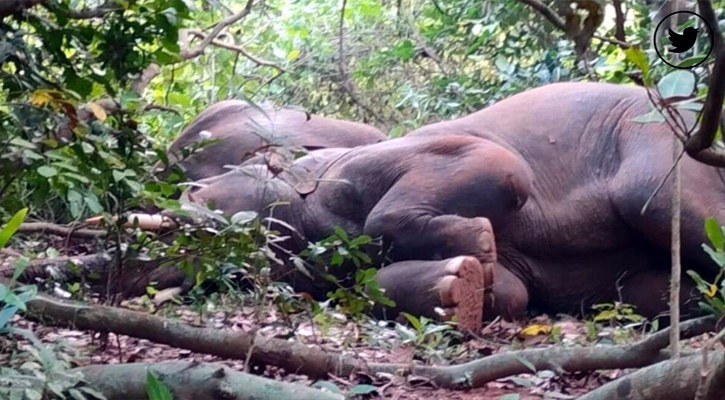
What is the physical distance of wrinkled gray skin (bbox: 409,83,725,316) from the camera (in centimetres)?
420

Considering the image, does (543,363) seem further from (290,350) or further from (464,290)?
(464,290)

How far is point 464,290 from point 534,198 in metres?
0.78

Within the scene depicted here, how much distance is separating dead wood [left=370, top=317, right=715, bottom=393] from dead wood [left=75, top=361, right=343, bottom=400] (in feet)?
1.78

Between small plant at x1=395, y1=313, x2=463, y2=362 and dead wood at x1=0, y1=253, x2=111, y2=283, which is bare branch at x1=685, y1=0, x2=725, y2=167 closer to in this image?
small plant at x1=395, y1=313, x2=463, y2=362

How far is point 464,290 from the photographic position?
385 centimetres

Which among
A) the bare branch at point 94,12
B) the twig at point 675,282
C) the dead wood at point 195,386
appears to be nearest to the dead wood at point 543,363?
the twig at point 675,282

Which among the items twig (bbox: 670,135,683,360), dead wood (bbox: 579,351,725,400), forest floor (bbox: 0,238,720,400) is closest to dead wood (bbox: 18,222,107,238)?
forest floor (bbox: 0,238,720,400)

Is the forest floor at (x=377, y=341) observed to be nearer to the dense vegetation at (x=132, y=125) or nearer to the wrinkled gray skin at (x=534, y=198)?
the dense vegetation at (x=132, y=125)

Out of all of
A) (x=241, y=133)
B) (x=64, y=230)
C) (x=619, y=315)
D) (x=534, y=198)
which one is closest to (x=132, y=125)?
(x=64, y=230)

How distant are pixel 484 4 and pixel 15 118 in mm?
3838

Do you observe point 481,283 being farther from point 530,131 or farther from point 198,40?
point 198,40

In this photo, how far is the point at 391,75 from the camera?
7277mm

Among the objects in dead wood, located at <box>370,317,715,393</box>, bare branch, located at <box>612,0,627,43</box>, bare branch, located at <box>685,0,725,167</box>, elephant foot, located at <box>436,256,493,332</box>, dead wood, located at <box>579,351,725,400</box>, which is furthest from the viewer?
elephant foot, located at <box>436,256,493,332</box>

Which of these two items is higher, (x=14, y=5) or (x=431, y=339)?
(x=14, y=5)
